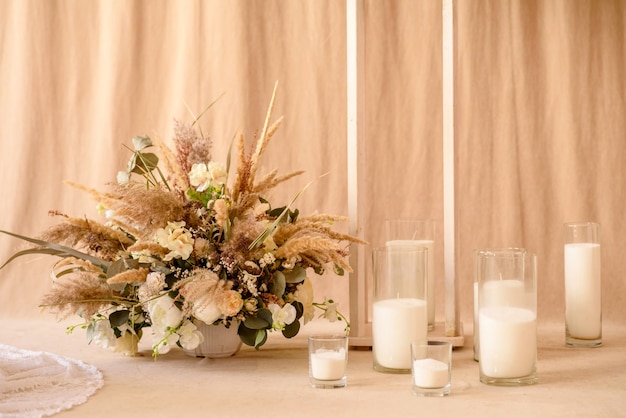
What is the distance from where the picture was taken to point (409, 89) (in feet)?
6.42

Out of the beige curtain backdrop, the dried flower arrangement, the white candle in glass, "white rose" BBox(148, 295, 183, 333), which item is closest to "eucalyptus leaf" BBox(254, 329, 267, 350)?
the dried flower arrangement

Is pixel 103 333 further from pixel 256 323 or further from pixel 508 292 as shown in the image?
pixel 508 292

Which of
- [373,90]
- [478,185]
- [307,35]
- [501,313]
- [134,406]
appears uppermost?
[307,35]

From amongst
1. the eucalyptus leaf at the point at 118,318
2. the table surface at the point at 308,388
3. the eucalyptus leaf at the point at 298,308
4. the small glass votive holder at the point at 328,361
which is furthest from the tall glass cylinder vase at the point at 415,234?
the eucalyptus leaf at the point at 118,318

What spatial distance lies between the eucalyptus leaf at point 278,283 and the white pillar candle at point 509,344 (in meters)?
0.32

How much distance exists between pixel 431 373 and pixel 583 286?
0.47 meters

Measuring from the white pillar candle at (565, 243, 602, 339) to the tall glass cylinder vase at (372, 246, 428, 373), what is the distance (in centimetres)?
33

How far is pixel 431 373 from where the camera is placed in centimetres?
128

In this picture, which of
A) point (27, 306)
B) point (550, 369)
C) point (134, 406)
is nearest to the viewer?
point (134, 406)

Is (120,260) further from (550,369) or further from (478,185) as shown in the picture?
(478,185)

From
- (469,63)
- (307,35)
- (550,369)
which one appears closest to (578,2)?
(469,63)

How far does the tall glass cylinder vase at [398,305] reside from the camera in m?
1.43

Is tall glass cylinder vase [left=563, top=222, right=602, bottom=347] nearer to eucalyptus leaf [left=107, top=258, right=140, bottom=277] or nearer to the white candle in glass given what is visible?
the white candle in glass

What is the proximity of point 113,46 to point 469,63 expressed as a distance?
76 centimetres
